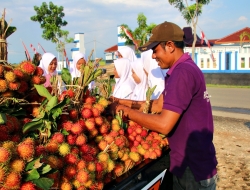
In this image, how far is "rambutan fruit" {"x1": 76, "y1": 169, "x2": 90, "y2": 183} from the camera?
4.68 ft

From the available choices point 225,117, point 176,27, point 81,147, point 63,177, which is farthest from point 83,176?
point 225,117

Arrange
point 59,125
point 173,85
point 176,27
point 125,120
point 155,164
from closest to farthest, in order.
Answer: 1. point 59,125
2. point 173,85
3. point 176,27
4. point 155,164
5. point 125,120

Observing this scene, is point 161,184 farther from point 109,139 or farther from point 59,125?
point 59,125

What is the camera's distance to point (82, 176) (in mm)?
1430

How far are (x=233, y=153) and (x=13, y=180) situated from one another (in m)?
4.26

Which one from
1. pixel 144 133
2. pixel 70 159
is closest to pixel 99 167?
pixel 70 159

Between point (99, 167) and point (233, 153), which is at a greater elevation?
point (99, 167)

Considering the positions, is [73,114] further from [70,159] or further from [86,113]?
[70,159]

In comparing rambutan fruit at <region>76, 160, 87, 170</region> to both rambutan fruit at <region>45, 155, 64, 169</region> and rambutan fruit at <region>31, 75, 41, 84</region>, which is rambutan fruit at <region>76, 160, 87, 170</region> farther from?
rambutan fruit at <region>31, 75, 41, 84</region>

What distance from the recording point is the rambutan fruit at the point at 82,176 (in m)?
1.43

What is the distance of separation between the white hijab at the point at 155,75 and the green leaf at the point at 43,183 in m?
2.81

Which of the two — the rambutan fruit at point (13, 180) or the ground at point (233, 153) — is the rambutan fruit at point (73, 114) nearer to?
the rambutan fruit at point (13, 180)

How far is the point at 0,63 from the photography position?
170cm

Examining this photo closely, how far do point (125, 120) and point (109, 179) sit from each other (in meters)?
0.71
